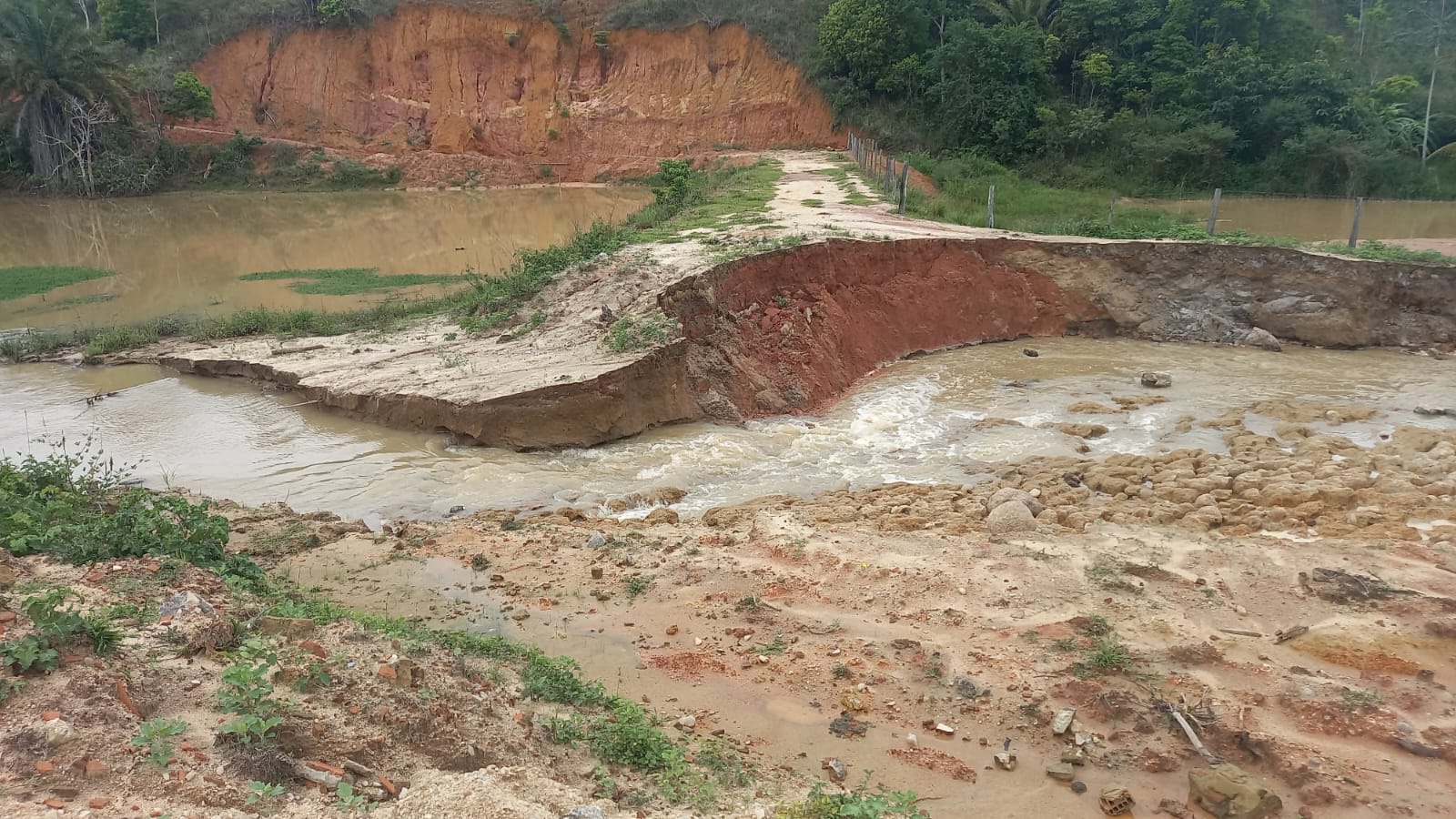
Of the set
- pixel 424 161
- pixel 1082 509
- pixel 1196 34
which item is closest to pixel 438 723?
pixel 1082 509

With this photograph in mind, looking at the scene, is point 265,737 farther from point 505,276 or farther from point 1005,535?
point 505,276

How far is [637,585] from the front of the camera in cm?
610

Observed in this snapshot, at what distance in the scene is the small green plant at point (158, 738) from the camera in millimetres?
2975

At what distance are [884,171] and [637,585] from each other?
64.2 ft

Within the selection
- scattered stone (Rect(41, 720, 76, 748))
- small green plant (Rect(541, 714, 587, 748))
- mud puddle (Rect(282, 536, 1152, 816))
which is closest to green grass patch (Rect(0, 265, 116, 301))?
mud puddle (Rect(282, 536, 1152, 816))

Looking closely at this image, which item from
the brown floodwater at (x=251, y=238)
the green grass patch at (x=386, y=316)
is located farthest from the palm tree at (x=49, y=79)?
the green grass patch at (x=386, y=316)

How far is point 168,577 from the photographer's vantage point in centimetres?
488

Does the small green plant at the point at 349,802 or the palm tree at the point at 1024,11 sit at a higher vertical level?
the palm tree at the point at 1024,11

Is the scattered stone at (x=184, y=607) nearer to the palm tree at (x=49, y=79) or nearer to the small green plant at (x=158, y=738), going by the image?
the small green plant at (x=158, y=738)

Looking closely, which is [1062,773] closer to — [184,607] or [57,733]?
[57,733]

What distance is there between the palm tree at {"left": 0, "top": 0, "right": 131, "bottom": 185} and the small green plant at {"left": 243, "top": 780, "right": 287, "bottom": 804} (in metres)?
37.6

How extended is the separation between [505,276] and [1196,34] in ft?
91.8

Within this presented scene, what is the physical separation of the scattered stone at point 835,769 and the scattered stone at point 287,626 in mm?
2763

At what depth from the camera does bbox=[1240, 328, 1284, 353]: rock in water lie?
13797mm
